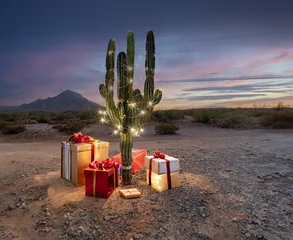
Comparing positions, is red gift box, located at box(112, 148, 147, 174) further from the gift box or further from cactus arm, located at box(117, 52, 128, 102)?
cactus arm, located at box(117, 52, 128, 102)

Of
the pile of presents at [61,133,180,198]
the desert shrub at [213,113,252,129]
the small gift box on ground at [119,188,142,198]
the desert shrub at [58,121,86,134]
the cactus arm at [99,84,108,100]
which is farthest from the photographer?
the desert shrub at [213,113,252,129]

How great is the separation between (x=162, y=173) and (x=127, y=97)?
5.39 ft

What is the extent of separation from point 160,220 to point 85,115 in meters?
22.8

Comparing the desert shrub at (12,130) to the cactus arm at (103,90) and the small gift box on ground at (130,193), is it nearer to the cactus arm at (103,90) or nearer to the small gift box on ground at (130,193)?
the cactus arm at (103,90)

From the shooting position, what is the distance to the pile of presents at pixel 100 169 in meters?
4.73

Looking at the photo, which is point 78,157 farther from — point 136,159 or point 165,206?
point 165,206

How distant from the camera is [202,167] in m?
7.07

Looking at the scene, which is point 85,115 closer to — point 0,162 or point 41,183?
point 0,162

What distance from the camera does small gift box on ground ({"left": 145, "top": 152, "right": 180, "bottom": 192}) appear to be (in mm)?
4984

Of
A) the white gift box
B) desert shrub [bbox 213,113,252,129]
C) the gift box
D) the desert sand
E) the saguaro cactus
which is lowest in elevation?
the desert sand

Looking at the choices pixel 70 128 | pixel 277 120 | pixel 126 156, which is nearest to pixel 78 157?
pixel 126 156

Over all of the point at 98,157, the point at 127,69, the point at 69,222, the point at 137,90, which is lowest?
the point at 69,222

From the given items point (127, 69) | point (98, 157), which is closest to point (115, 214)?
point (98, 157)

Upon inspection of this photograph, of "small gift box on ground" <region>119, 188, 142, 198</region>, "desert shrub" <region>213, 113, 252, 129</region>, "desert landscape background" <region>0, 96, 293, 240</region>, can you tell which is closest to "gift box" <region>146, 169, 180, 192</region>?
"desert landscape background" <region>0, 96, 293, 240</region>
